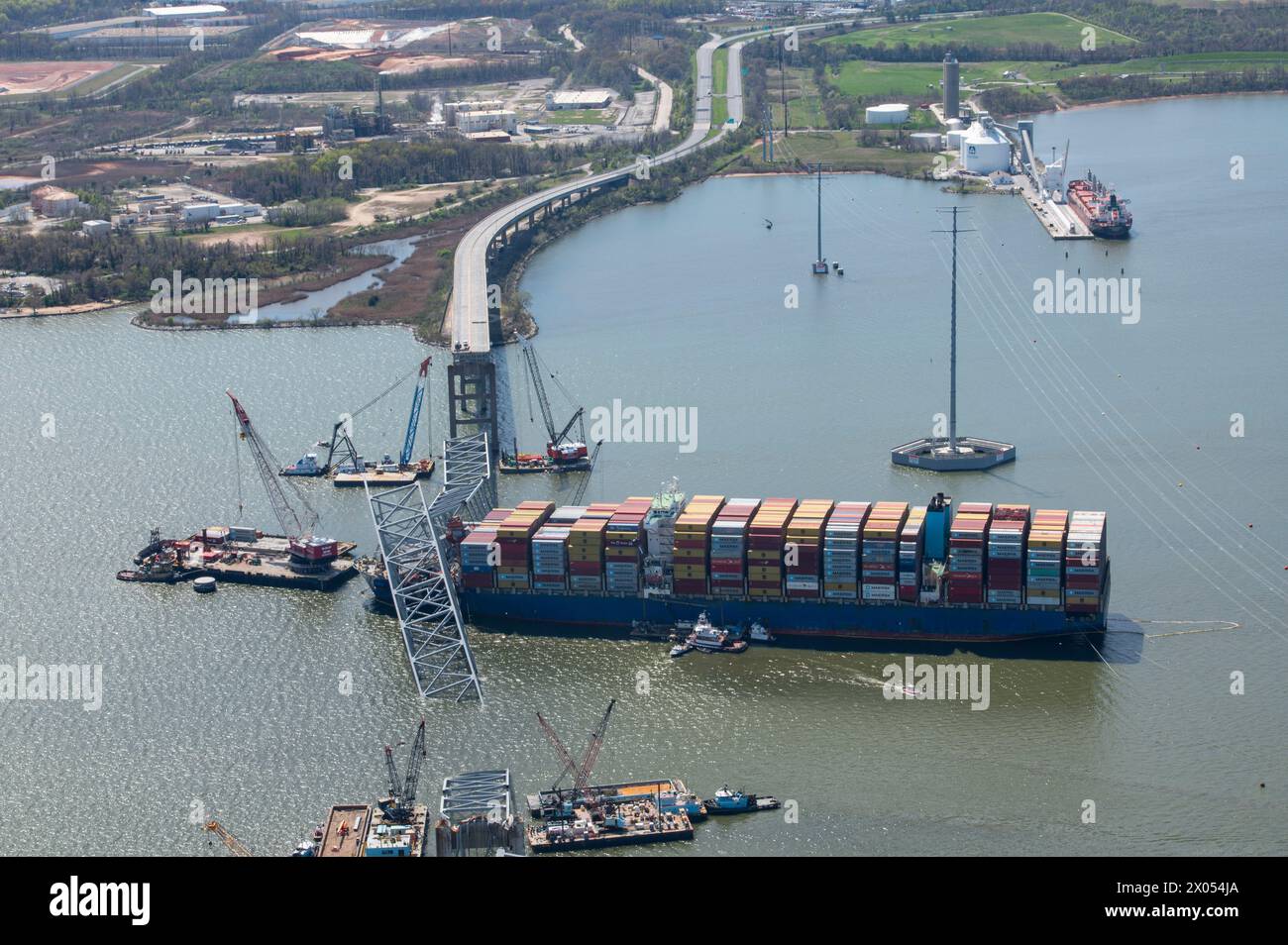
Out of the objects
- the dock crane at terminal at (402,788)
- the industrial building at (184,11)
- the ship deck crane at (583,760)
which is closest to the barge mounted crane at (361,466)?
the ship deck crane at (583,760)

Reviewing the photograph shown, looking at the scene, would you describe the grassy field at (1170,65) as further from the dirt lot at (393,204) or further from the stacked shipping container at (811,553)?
the stacked shipping container at (811,553)

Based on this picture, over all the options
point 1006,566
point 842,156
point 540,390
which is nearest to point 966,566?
point 1006,566

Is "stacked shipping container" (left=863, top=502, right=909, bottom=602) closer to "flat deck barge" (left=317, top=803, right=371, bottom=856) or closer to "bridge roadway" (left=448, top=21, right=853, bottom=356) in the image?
"flat deck barge" (left=317, top=803, right=371, bottom=856)

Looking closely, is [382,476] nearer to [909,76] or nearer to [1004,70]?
[909,76]

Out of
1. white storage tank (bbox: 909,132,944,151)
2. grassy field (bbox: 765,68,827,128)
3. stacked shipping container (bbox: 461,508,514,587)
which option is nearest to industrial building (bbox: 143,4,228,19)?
grassy field (bbox: 765,68,827,128)

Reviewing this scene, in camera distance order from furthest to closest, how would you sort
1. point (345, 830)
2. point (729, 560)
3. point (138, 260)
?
1. point (138, 260)
2. point (729, 560)
3. point (345, 830)

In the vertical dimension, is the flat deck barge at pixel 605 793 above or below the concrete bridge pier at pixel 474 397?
below
